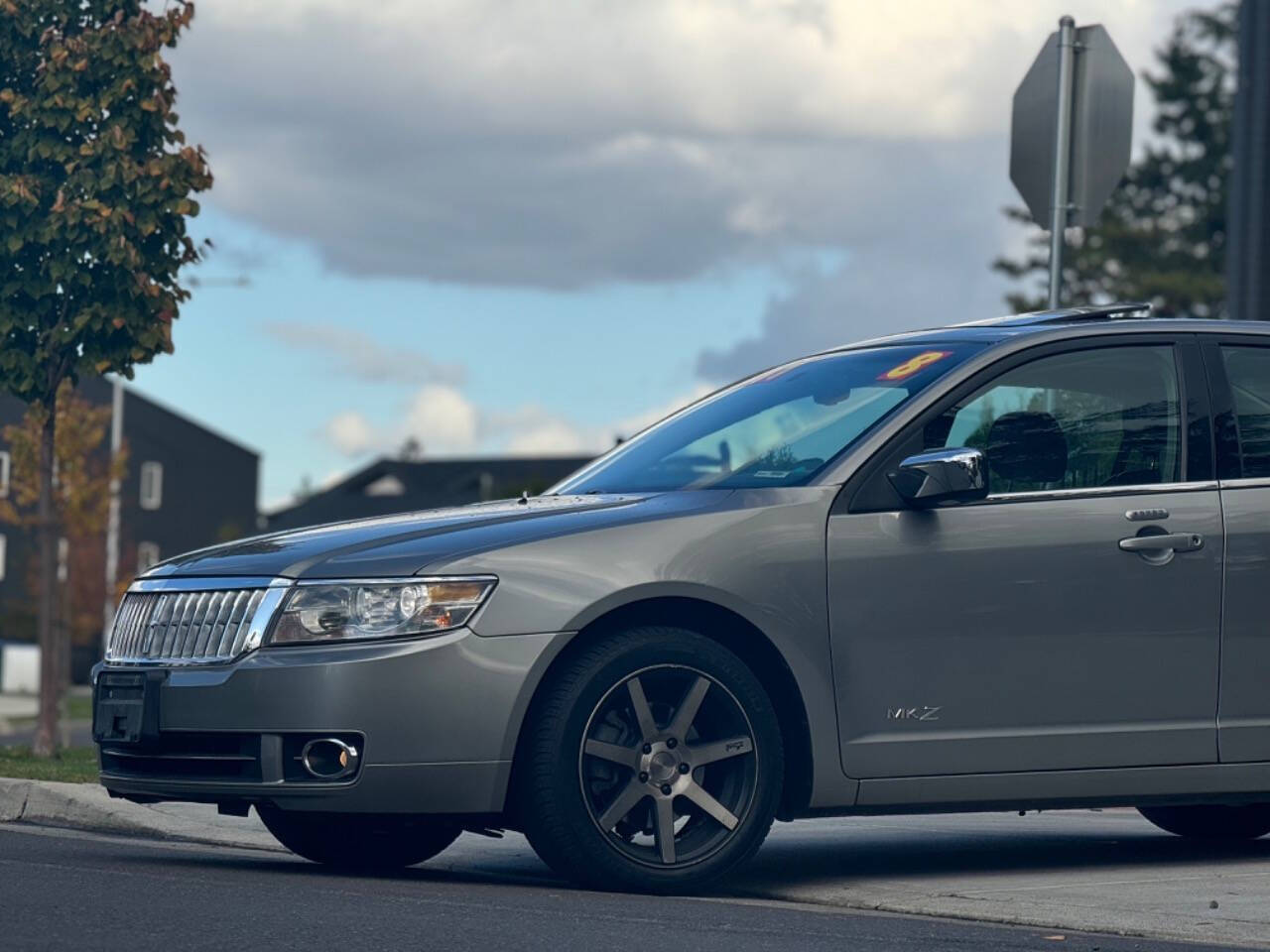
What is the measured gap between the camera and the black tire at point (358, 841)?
740 cm

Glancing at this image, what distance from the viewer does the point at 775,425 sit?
23.9 feet

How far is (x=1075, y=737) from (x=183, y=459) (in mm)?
77222

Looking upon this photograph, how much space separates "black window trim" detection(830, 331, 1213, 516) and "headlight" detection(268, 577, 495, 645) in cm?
116

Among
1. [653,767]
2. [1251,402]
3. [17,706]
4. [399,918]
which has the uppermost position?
[1251,402]

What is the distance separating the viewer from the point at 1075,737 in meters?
6.90

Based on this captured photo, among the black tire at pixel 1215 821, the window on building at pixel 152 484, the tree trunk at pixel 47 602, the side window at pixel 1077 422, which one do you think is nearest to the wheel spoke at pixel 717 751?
the side window at pixel 1077 422

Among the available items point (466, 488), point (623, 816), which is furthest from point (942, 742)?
point (466, 488)

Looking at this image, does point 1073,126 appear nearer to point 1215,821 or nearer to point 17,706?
point 1215,821

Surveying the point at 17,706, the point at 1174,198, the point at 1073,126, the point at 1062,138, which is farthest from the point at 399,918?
the point at 1174,198

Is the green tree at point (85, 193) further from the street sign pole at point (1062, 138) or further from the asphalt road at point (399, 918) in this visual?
the asphalt road at point (399, 918)

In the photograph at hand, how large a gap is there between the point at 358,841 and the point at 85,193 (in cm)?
727

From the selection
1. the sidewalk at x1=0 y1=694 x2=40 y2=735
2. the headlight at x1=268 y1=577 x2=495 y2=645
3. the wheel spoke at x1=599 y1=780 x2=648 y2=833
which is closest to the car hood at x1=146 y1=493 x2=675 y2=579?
the headlight at x1=268 y1=577 x2=495 y2=645

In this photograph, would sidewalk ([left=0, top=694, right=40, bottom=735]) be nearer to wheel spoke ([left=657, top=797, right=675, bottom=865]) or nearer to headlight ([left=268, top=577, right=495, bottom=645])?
headlight ([left=268, top=577, right=495, bottom=645])

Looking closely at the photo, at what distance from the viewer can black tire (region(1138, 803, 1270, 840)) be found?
27.4 feet
